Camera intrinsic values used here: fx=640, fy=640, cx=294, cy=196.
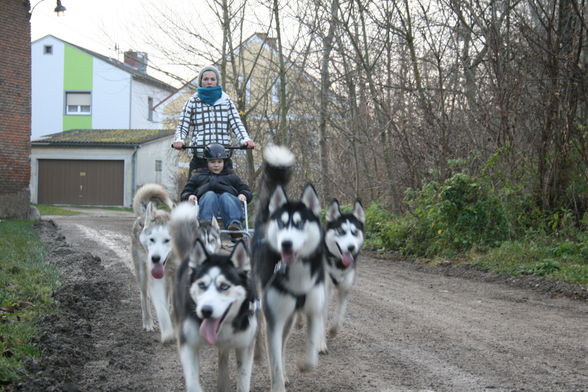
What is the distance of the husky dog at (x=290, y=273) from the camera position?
4348 millimetres

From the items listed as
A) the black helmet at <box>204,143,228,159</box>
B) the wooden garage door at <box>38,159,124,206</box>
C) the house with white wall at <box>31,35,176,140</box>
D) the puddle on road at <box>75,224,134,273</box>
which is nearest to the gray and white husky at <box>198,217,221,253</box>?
the black helmet at <box>204,143,228,159</box>

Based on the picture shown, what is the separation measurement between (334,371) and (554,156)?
7.78m

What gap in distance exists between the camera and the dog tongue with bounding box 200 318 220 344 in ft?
12.4

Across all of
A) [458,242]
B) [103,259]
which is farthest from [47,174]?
[458,242]

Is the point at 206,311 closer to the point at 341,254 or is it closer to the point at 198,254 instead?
the point at 198,254

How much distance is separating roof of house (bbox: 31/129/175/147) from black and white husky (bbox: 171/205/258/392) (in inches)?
A: 1272

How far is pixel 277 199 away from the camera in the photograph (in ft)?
15.8

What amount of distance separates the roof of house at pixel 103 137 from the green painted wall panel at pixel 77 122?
2.56 meters

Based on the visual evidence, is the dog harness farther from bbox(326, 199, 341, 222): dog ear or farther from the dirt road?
bbox(326, 199, 341, 222): dog ear

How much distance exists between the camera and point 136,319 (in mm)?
6523

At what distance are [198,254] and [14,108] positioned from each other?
16.6 m

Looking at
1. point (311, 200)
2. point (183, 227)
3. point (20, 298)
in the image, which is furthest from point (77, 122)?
point (311, 200)

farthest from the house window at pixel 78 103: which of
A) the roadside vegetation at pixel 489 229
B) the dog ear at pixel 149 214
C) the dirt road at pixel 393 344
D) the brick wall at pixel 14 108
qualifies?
the dog ear at pixel 149 214

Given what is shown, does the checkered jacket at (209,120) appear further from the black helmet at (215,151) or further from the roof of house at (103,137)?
the roof of house at (103,137)
